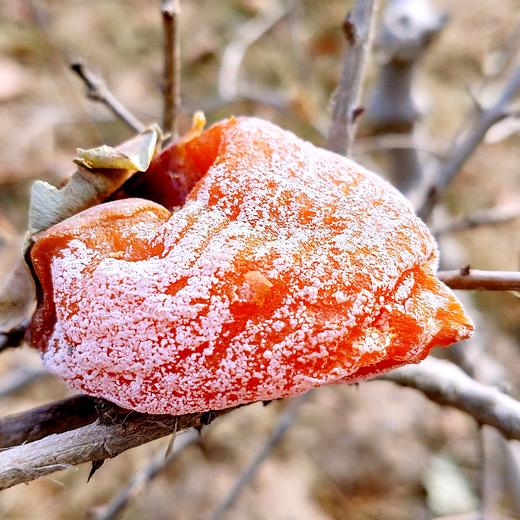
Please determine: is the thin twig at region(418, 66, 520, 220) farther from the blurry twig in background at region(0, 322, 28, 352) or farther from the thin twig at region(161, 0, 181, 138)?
the blurry twig in background at region(0, 322, 28, 352)

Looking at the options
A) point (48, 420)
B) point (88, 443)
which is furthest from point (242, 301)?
point (48, 420)

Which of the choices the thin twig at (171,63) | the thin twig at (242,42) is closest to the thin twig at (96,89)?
the thin twig at (171,63)

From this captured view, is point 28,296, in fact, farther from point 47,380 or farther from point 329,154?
point 47,380

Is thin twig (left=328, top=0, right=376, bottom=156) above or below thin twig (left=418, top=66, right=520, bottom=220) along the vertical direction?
above

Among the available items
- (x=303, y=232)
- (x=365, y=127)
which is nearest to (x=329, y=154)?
(x=303, y=232)

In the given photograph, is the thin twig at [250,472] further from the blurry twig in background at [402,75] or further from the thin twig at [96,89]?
the thin twig at [96,89]

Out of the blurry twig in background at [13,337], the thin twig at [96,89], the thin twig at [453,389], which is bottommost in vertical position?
the thin twig at [453,389]

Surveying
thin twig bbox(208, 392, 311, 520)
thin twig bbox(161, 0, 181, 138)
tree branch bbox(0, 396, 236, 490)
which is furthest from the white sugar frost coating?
thin twig bbox(208, 392, 311, 520)
